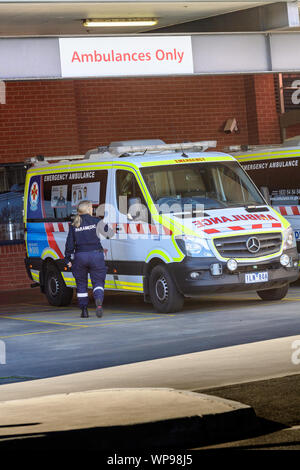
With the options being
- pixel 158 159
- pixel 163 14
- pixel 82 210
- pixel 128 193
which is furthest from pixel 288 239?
pixel 163 14

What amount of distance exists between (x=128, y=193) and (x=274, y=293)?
9.05 ft

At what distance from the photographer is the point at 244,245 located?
614 inches

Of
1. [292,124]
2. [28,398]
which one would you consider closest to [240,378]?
[28,398]

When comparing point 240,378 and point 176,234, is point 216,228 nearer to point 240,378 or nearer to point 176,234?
point 176,234

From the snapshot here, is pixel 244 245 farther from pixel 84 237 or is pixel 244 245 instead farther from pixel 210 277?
pixel 84 237

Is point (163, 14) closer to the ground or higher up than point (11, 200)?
higher up

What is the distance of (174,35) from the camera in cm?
1634

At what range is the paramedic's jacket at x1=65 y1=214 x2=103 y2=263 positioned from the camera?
15742mm

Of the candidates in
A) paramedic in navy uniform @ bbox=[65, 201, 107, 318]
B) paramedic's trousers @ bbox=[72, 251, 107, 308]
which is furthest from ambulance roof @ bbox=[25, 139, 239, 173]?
paramedic's trousers @ bbox=[72, 251, 107, 308]

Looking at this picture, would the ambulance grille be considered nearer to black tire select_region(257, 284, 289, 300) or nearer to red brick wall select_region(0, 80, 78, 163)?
black tire select_region(257, 284, 289, 300)

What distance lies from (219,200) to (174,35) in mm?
2603

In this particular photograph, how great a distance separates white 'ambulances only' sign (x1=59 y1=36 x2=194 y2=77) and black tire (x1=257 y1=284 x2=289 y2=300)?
3.62 m

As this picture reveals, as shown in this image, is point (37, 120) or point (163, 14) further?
point (37, 120)

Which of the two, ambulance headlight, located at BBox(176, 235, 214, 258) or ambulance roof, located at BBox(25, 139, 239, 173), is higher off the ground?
ambulance roof, located at BBox(25, 139, 239, 173)
